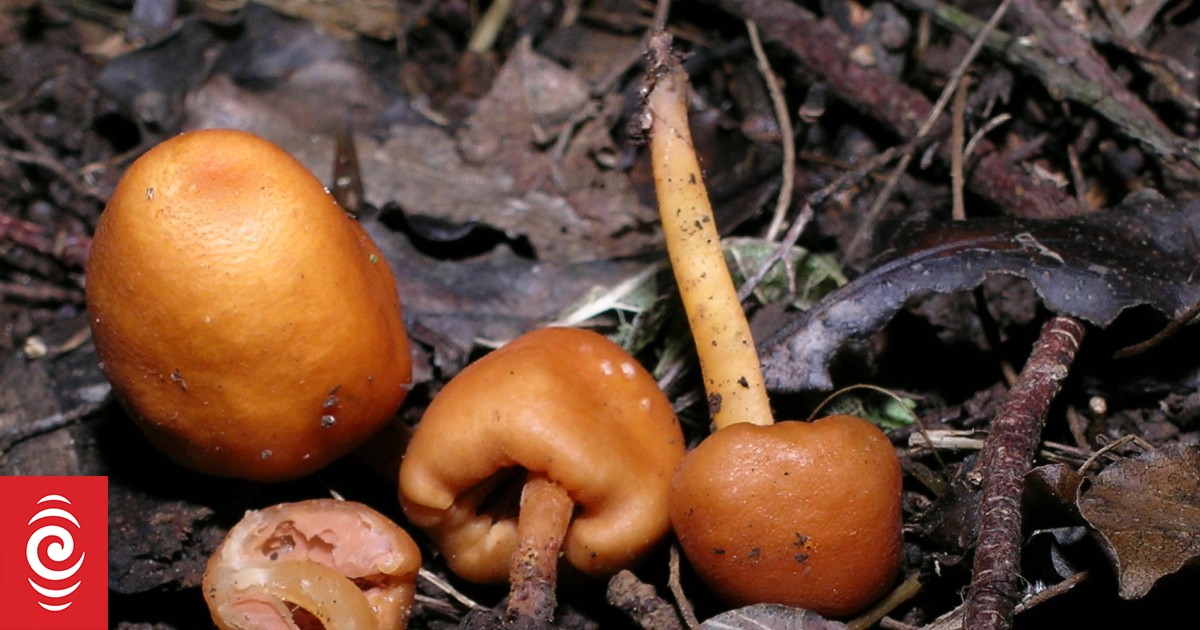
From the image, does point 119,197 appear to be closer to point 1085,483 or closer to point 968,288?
point 968,288

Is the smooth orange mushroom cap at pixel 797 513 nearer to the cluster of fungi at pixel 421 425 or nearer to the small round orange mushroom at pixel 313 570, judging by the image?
the cluster of fungi at pixel 421 425

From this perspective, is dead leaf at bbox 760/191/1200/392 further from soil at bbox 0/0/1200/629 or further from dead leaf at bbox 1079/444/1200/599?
dead leaf at bbox 1079/444/1200/599

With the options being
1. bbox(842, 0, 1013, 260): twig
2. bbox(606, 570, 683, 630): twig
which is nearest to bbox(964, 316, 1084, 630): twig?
bbox(606, 570, 683, 630): twig

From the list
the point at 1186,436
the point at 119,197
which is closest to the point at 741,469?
the point at 1186,436

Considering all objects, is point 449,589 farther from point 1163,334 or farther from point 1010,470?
point 1163,334

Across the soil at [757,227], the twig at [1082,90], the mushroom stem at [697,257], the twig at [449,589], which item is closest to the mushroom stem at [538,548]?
the soil at [757,227]

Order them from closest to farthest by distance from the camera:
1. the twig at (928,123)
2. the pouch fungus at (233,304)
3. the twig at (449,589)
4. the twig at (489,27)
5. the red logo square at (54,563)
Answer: the pouch fungus at (233,304), the red logo square at (54,563), the twig at (449,589), the twig at (928,123), the twig at (489,27)

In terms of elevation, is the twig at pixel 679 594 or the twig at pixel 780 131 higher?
the twig at pixel 780 131
